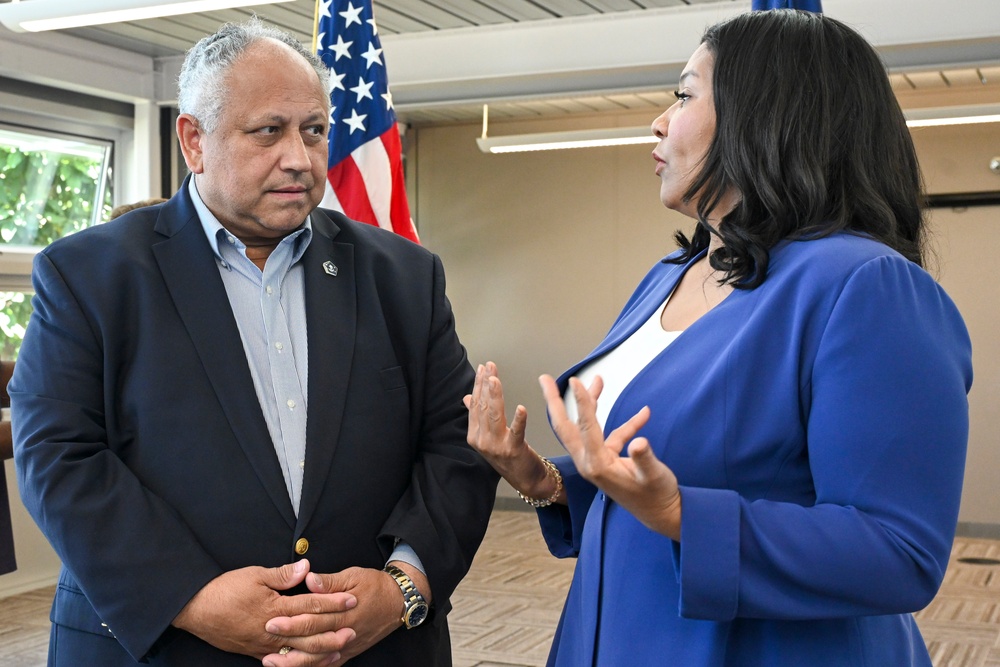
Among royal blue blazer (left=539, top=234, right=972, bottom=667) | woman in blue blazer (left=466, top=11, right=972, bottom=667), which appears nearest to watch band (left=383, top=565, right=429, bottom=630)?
woman in blue blazer (left=466, top=11, right=972, bottom=667)

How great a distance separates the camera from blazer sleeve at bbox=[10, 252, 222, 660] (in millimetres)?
1609

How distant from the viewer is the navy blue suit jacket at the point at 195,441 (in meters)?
1.62

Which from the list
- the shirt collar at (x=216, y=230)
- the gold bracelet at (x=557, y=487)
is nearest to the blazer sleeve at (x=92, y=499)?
the shirt collar at (x=216, y=230)

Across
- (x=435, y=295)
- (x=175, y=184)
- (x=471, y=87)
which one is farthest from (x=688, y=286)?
(x=175, y=184)

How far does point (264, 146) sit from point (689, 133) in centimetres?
73

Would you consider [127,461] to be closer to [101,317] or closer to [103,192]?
[101,317]

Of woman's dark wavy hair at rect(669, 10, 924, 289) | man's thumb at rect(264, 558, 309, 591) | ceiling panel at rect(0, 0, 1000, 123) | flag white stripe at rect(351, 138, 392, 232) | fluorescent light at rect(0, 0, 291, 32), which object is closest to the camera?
woman's dark wavy hair at rect(669, 10, 924, 289)

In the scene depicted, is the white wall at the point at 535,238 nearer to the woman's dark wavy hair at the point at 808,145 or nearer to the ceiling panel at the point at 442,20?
the ceiling panel at the point at 442,20

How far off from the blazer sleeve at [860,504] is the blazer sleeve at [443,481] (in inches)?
24.6

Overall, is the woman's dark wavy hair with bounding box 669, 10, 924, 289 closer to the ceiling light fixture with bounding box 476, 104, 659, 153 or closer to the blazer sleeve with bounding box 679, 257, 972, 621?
the blazer sleeve with bounding box 679, 257, 972, 621

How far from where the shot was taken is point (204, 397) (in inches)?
67.3

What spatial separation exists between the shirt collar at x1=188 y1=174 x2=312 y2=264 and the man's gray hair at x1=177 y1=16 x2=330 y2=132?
5.2 inches

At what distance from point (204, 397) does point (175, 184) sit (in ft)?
20.1

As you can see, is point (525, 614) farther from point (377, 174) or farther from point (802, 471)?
point (802, 471)
